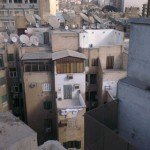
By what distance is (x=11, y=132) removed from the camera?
10.0 m

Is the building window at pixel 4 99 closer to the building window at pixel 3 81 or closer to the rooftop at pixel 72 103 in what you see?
the building window at pixel 3 81

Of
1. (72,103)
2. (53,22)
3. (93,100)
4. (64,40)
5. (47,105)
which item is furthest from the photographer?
(53,22)

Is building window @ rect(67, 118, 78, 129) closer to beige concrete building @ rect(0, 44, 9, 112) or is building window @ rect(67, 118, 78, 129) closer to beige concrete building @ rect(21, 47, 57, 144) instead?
beige concrete building @ rect(21, 47, 57, 144)

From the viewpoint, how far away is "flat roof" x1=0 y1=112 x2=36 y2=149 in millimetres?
9359

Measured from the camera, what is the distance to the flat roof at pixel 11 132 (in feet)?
30.7

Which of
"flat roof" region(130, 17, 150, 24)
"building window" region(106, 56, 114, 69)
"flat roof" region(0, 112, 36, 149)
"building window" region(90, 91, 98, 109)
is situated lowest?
"building window" region(90, 91, 98, 109)

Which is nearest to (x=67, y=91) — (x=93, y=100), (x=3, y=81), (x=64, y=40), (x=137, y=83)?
(x=93, y=100)

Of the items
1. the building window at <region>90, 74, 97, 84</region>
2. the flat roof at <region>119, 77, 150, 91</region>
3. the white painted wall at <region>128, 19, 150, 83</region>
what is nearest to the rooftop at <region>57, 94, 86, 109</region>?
the building window at <region>90, 74, 97, 84</region>

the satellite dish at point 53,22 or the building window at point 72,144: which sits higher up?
the satellite dish at point 53,22

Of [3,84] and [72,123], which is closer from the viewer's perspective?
[72,123]

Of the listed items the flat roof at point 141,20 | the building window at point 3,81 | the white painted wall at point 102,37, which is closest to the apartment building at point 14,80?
the building window at point 3,81

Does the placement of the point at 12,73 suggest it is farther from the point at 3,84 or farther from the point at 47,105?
the point at 47,105

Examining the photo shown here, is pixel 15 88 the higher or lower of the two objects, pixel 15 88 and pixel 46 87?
the lower

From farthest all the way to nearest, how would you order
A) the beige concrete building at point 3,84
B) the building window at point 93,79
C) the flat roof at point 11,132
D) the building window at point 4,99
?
1. the building window at point 93,79
2. the building window at point 4,99
3. the beige concrete building at point 3,84
4. the flat roof at point 11,132
